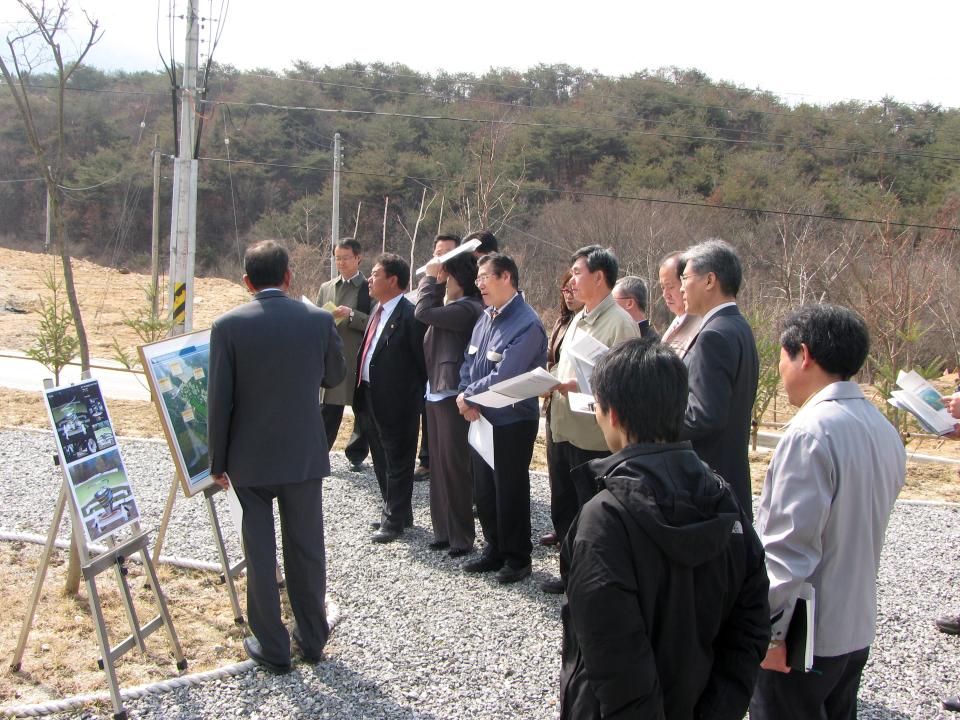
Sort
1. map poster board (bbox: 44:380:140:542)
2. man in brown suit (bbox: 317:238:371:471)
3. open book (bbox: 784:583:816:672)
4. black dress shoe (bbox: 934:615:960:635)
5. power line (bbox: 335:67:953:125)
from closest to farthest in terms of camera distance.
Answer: open book (bbox: 784:583:816:672) → map poster board (bbox: 44:380:140:542) → black dress shoe (bbox: 934:615:960:635) → man in brown suit (bbox: 317:238:371:471) → power line (bbox: 335:67:953:125)

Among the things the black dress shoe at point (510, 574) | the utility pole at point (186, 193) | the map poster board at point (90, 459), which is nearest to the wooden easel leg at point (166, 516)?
the map poster board at point (90, 459)

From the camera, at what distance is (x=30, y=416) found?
30.5ft

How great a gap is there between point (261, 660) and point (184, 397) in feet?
Answer: 4.21

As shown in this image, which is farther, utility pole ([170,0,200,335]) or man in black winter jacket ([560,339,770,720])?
utility pole ([170,0,200,335])

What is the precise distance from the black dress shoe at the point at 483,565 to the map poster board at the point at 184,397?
1.70 meters

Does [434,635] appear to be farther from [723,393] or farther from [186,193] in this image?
[186,193]

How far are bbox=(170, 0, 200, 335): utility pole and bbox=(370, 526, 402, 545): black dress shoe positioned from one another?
7.58 metres

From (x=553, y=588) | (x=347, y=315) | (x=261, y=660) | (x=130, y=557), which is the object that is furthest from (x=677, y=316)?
(x=130, y=557)

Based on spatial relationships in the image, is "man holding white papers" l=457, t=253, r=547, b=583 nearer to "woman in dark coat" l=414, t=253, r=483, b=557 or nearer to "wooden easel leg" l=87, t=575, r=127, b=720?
"woman in dark coat" l=414, t=253, r=483, b=557

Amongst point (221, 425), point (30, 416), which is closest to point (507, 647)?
point (221, 425)

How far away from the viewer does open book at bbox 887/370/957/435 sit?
3.28 m

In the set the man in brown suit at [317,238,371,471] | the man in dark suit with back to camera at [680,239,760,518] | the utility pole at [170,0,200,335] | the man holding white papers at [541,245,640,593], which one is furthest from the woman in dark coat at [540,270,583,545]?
the utility pole at [170,0,200,335]

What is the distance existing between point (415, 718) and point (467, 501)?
1.98 meters

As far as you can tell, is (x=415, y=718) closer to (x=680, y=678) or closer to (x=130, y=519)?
(x=130, y=519)
